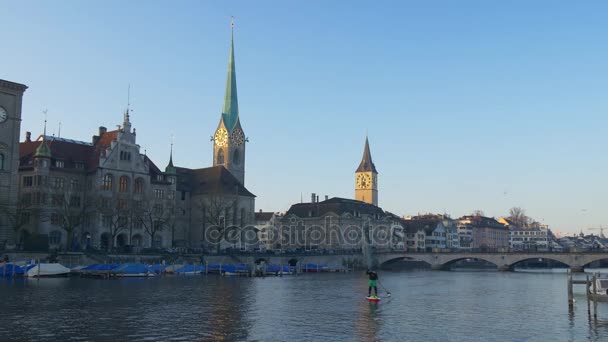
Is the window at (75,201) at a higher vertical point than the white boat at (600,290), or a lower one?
higher

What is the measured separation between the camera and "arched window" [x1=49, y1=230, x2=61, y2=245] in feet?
311

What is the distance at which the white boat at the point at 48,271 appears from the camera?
7031cm

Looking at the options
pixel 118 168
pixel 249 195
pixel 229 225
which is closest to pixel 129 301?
pixel 118 168

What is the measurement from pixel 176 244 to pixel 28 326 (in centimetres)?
9245

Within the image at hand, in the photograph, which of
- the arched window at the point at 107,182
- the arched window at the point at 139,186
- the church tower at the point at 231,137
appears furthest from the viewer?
the church tower at the point at 231,137

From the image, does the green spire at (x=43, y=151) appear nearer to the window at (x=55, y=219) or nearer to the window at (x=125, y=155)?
the window at (x=55, y=219)

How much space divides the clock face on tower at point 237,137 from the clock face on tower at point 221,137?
180 centimetres

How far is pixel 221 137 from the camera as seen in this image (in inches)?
6722

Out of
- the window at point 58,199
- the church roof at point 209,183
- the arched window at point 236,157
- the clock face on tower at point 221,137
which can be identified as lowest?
the window at point 58,199

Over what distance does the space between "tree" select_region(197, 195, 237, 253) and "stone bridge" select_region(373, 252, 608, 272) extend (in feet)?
122

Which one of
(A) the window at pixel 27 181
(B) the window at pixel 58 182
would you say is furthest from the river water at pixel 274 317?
(B) the window at pixel 58 182

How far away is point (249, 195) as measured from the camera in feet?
432

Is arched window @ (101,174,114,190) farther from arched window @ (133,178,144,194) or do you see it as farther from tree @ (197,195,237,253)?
tree @ (197,195,237,253)

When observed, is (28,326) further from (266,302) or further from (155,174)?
(155,174)
